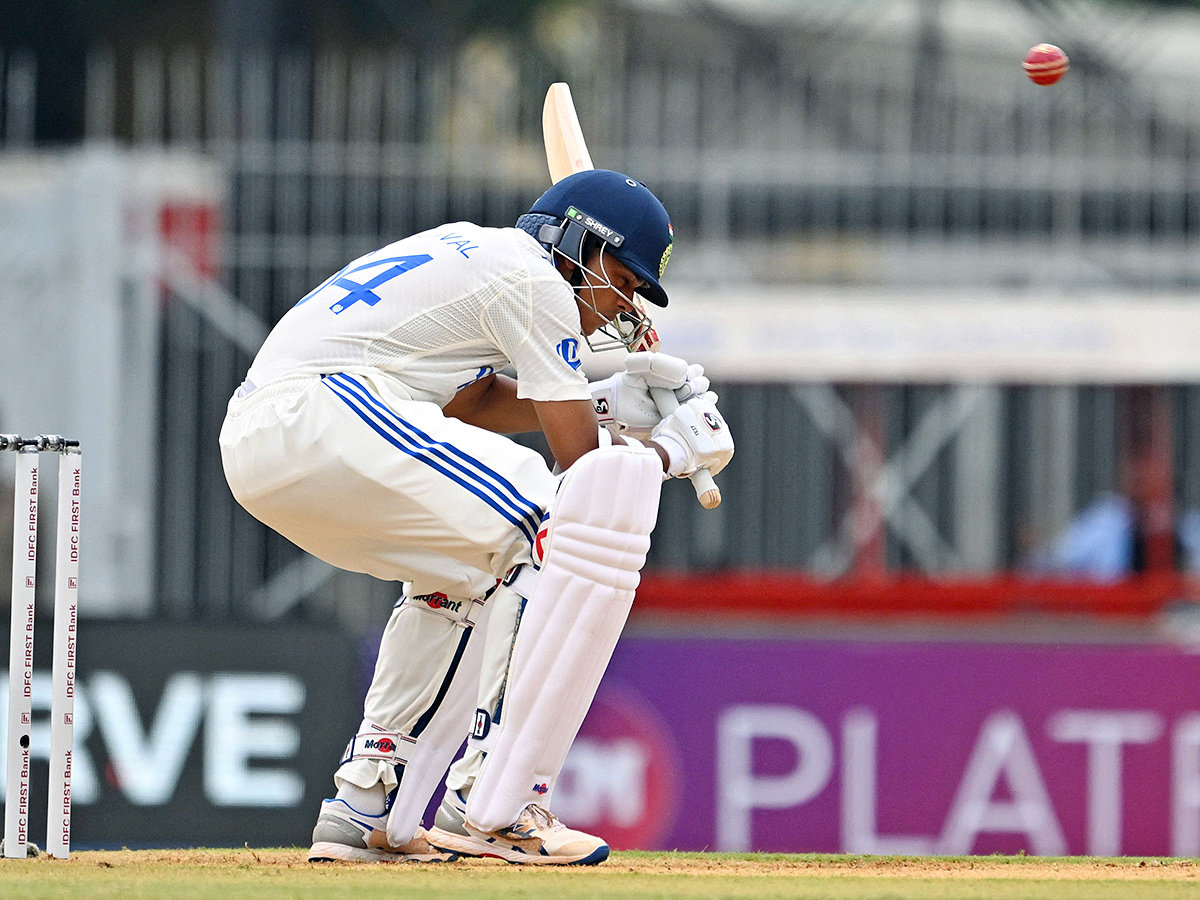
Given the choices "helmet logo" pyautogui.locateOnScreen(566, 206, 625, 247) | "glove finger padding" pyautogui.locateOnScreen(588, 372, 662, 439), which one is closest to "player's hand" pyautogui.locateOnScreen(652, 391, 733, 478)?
"glove finger padding" pyautogui.locateOnScreen(588, 372, 662, 439)

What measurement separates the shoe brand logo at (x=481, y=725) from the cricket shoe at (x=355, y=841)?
0.35m

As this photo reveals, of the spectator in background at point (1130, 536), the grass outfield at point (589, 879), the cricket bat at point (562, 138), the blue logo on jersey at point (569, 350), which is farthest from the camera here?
the spectator in background at point (1130, 536)

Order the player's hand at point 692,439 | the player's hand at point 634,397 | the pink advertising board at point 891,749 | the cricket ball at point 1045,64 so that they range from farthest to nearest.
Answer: the pink advertising board at point 891,749 → the cricket ball at point 1045,64 → the player's hand at point 634,397 → the player's hand at point 692,439

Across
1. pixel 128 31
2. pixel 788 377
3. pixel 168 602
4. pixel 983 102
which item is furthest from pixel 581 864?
pixel 128 31

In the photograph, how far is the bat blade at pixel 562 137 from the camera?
5195 mm

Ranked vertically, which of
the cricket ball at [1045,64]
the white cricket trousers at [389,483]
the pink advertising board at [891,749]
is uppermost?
the cricket ball at [1045,64]

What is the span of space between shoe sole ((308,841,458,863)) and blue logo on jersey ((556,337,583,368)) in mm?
1169

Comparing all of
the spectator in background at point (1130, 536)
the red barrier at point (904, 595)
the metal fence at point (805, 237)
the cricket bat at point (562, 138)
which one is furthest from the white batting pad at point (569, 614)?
the spectator in background at point (1130, 536)

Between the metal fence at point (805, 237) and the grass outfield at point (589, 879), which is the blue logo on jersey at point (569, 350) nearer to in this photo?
the grass outfield at point (589, 879)

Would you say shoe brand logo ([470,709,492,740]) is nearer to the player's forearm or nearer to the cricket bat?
the player's forearm

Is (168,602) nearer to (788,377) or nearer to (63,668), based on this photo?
(788,377)

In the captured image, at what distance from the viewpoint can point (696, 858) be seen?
16.6ft

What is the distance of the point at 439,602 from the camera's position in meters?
4.60

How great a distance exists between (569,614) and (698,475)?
56 centimetres
